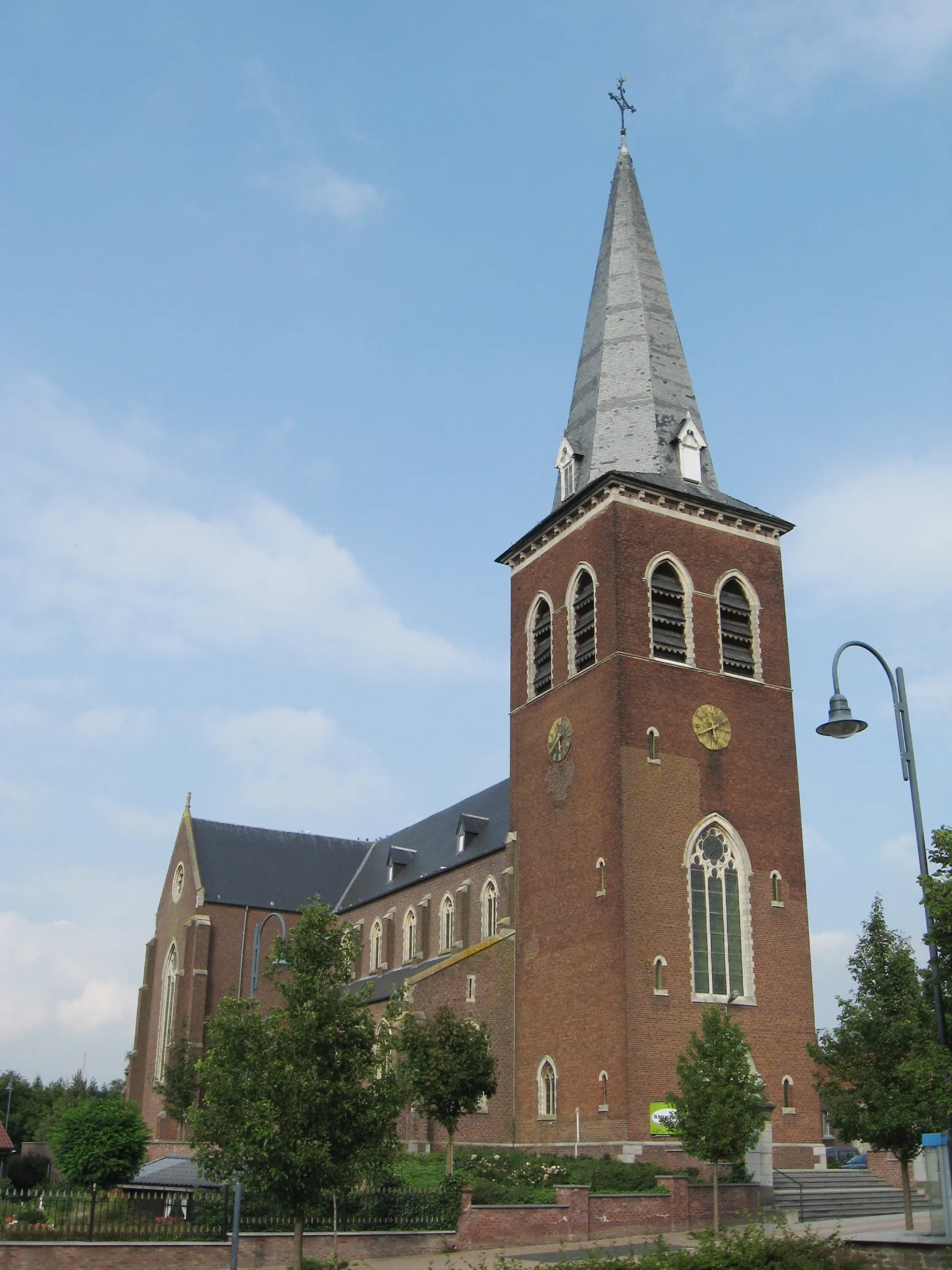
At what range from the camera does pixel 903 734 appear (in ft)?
57.0

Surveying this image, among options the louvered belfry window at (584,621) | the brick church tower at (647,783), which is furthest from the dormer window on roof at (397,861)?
the louvered belfry window at (584,621)

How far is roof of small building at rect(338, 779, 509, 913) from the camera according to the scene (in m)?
46.0

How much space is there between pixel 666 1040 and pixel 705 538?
49.3ft

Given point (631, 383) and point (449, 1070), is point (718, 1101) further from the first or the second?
point (631, 383)

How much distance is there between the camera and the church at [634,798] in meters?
32.1

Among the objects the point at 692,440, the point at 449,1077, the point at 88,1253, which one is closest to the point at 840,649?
the point at 88,1253

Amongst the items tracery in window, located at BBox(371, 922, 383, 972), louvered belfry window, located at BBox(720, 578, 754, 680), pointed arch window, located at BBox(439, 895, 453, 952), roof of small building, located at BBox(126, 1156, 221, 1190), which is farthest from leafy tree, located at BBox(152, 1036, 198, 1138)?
louvered belfry window, located at BBox(720, 578, 754, 680)

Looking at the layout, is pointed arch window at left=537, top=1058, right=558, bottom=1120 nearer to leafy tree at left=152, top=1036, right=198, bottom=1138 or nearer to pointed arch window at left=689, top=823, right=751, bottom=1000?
pointed arch window at left=689, top=823, right=751, bottom=1000

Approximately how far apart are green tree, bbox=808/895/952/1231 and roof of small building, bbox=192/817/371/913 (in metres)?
34.7

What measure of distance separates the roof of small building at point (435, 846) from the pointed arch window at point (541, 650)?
18.7 feet

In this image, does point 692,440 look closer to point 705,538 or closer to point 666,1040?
point 705,538

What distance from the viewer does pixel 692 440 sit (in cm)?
3922

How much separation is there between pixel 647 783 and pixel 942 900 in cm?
1708

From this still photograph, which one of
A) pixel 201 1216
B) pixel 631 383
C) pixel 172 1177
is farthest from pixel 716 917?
pixel 631 383
